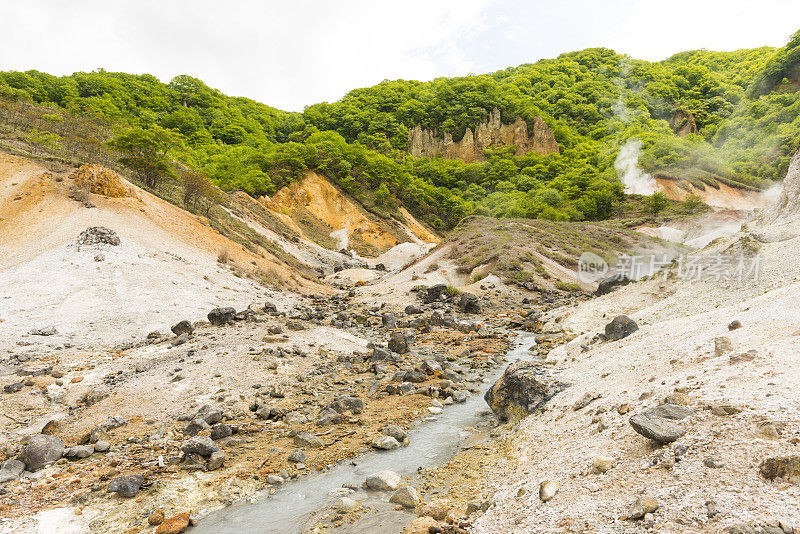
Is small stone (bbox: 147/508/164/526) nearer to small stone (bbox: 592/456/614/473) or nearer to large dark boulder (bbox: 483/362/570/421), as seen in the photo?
small stone (bbox: 592/456/614/473)

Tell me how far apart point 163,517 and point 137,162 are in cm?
3362

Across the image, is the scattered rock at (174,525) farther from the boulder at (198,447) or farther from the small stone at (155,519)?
the boulder at (198,447)

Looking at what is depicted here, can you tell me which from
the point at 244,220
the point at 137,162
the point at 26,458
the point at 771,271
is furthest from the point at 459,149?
the point at 26,458

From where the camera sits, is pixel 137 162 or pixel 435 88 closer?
pixel 137 162

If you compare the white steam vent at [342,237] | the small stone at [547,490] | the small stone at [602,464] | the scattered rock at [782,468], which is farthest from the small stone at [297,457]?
the white steam vent at [342,237]

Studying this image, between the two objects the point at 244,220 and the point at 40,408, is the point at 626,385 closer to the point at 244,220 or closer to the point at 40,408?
the point at 40,408

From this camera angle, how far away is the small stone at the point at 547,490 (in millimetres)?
4699

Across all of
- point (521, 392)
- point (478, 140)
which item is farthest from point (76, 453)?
point (478, 140)

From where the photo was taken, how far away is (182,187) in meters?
36.7

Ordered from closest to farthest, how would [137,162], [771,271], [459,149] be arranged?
[771,271] < [137,162] < [459,149]

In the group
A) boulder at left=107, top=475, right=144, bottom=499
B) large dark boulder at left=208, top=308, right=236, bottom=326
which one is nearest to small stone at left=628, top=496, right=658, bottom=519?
boulder at left=107, top=475, right=144, bottom=499

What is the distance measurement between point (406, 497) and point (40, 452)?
6.22 m

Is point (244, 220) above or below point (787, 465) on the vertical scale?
above

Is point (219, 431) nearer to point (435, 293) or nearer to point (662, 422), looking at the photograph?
point (662, 422)
